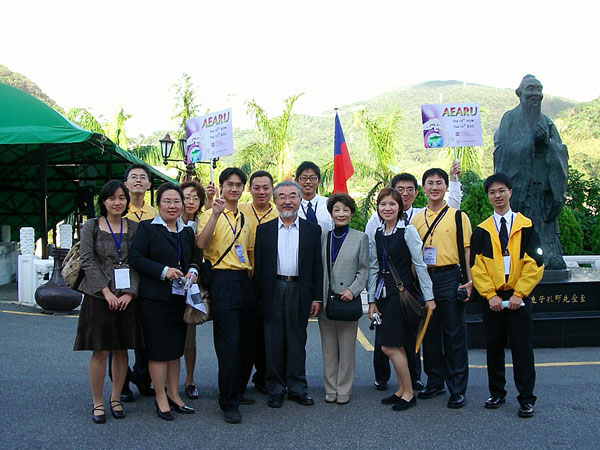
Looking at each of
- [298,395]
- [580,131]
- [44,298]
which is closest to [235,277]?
[298,395]

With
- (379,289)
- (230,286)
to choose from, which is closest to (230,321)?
(230,286)

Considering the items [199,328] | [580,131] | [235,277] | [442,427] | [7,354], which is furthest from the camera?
[580,131]

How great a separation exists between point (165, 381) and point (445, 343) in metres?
2.13

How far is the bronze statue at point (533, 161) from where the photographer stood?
7133 millimetres

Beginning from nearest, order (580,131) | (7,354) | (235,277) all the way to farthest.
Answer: (235,277)
(7,354)
(580,131)

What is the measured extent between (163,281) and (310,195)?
164 cm

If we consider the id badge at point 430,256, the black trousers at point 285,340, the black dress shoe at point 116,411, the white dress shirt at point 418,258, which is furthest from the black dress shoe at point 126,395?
the id badge at point 430,256

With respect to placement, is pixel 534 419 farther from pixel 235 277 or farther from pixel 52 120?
pixel 52 120

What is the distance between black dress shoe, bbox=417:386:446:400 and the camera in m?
4.55

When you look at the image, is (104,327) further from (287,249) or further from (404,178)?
(404,178)

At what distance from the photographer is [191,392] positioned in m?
4.57

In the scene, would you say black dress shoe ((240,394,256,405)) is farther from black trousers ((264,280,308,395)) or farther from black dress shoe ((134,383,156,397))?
black dress shoe ((134,383,156,397))

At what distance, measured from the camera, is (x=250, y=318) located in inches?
174

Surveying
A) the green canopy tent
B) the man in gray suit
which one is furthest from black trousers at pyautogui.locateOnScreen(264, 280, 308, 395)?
the green canopy tent
